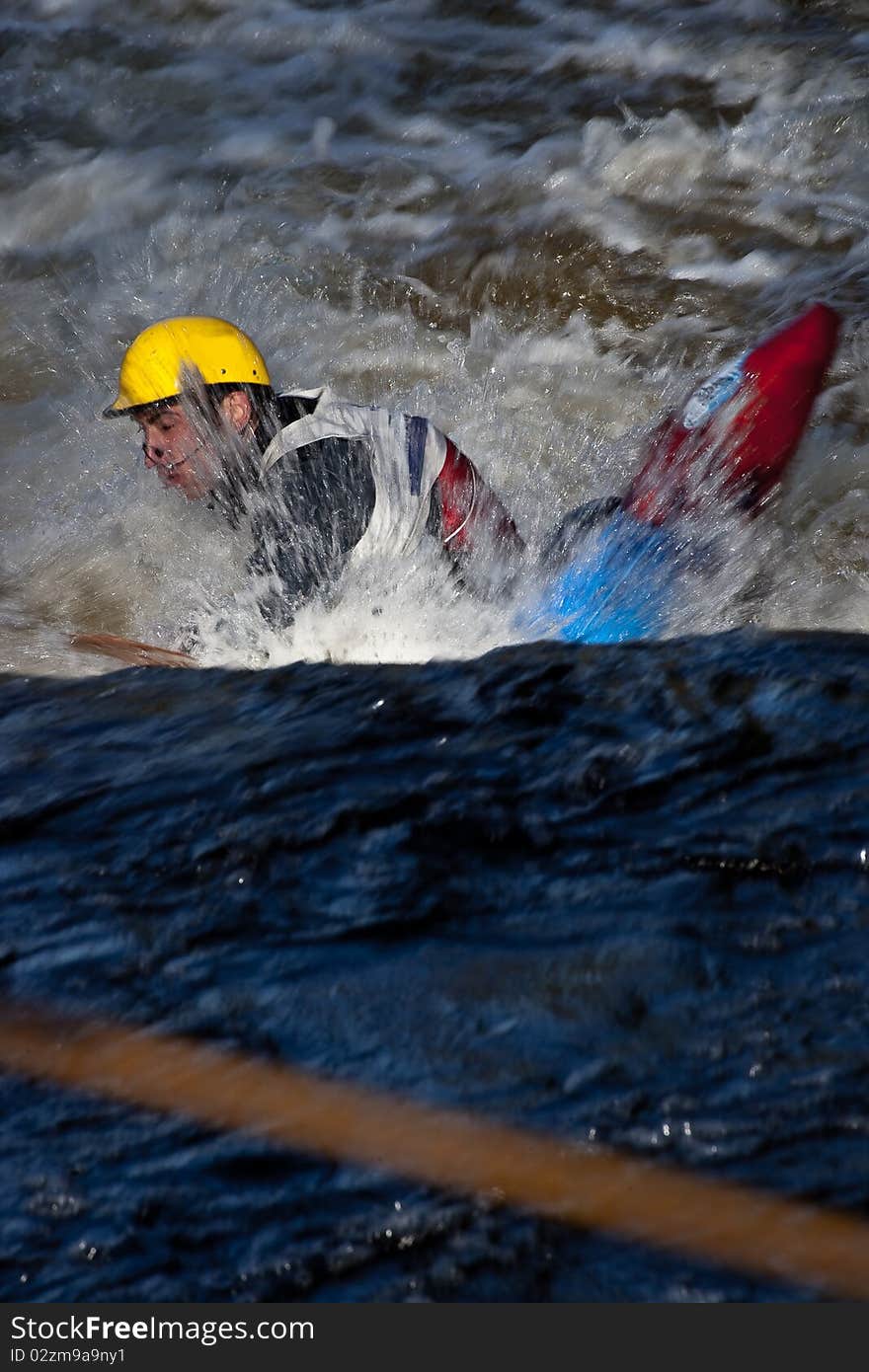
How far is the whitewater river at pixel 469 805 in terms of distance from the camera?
1.87 m

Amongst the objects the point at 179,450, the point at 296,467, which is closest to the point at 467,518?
the point at 296,467

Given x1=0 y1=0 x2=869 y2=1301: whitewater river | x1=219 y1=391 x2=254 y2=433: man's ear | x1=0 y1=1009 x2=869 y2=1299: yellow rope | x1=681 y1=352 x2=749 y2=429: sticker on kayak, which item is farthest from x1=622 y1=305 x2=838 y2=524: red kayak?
x1=0 y1=1009 x2=869 y2=1299: yellow rope

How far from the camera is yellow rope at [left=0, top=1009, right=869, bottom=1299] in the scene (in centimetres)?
173

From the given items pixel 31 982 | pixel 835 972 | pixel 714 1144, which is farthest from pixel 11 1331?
pixel 835 972

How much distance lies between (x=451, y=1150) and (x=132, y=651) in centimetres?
208

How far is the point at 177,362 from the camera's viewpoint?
13.5 ft

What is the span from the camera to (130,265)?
719cm

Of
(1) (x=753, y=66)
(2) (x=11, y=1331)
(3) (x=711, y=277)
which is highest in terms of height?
(2) (x=11, y=1331)

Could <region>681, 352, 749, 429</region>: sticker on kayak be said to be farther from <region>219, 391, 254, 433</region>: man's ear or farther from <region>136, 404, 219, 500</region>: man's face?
<region>136, 404, 219, 500</region>: man's face

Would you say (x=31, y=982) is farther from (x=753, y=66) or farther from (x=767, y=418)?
(x=753, y=66)

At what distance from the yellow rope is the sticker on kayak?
303cm

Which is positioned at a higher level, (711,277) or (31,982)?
(31,982)

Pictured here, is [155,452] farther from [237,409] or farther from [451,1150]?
[451,1150]

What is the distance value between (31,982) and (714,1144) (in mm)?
1053
